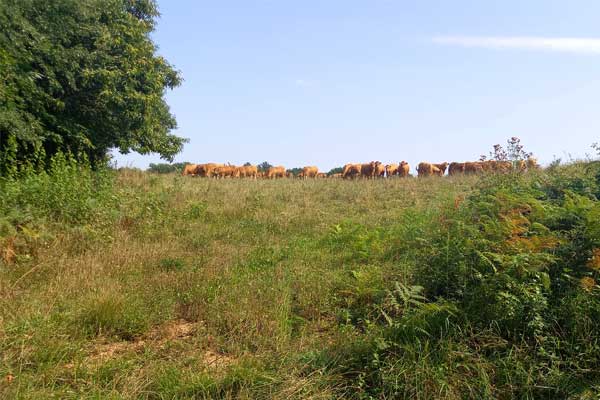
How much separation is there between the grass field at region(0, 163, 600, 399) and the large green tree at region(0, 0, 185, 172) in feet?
12.4

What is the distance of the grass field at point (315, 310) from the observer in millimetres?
3262

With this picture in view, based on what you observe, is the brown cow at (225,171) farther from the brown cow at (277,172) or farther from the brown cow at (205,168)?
the brown cow at (277,172)

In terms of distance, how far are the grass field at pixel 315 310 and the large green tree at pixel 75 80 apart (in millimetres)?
3770

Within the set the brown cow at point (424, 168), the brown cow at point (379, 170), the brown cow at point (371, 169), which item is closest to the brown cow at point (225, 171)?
the brown cow at point (371, 169)

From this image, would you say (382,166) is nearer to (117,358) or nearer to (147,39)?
(147,39)

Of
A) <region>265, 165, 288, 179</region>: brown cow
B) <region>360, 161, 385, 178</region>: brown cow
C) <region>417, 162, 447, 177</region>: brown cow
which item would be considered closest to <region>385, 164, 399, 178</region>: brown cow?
<region>360, 161, 385, 178</region>: brown cow

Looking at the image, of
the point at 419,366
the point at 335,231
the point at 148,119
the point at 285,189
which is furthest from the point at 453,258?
the point at 148,119

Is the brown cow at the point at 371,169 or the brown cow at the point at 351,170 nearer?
the brown cow at the point at 371,169

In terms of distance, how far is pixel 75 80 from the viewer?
12508mm

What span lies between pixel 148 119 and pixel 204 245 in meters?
8.93

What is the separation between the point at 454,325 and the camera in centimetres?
364

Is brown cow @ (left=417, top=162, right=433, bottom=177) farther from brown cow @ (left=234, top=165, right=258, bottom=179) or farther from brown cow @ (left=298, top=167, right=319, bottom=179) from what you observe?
brown cow @ (left=234, top=165, right=258, bottom=179)

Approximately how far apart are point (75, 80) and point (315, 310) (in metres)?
11.1

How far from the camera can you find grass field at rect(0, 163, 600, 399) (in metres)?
3.26
